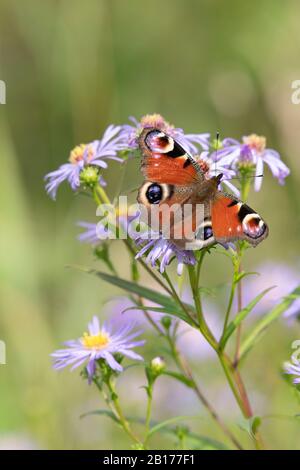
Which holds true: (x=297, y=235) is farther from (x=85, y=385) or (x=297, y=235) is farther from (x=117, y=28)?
(x=117, y=28)

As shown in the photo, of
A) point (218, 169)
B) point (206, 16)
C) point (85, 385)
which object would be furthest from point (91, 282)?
point (218, 169)

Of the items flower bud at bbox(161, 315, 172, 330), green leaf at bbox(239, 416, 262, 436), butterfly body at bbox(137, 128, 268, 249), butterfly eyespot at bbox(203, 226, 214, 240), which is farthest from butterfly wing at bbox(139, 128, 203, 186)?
green leaf at bbox(239, 416, 262, 436)

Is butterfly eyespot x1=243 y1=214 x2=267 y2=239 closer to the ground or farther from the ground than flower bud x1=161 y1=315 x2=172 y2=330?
farther from the ground

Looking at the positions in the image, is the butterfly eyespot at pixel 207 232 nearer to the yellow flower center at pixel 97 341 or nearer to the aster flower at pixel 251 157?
the aster flower at pixel 251 157

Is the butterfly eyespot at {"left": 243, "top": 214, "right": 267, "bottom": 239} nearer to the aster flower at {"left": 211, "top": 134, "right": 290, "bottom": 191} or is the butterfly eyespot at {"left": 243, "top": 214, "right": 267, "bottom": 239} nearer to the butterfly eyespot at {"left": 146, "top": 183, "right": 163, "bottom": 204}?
the butterfly eyespot at {"left": 146, "top": 183, "right": 163, "bottom": 204}

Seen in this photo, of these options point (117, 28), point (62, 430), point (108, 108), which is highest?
point (117, 28)

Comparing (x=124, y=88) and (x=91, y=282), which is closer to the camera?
(x=91, y=282)

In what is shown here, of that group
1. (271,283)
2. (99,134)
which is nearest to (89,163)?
(271,283)
